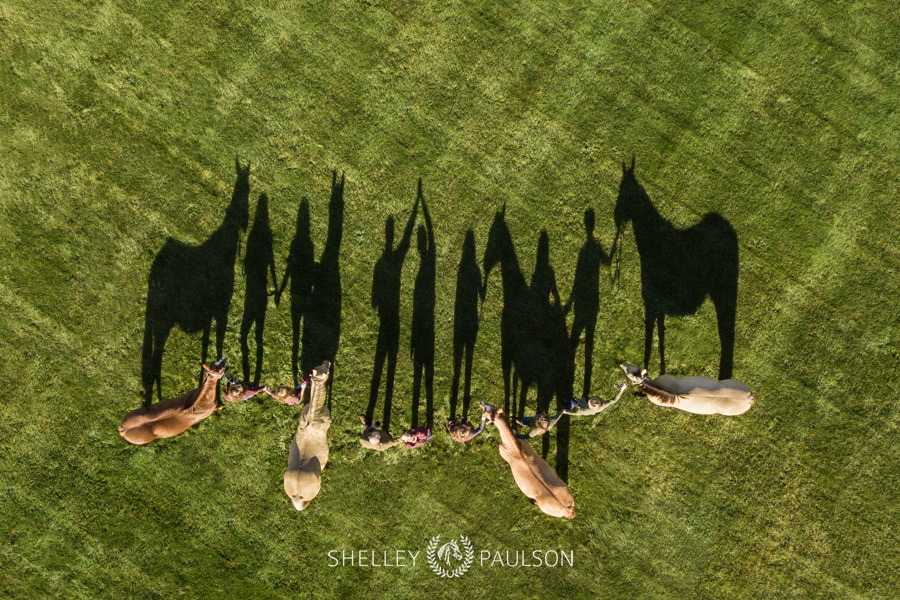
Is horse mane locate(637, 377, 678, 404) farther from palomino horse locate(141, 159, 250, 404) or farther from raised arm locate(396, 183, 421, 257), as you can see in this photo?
palomino horse locate(141, 159, 250, 404)

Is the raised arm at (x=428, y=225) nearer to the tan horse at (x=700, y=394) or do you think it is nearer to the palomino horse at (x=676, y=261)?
the palomino horse at (x=676, y=261)

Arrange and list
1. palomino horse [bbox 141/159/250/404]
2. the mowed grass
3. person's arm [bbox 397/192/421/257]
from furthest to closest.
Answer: person's arm [bbox 397/192/421/257], palomino horse [bbox 141/159/250/404], the mowed grass

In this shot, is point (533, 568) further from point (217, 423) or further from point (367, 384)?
point (217, 423)

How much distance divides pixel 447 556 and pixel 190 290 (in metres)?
A: 8.40

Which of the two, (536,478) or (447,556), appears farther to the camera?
(447,556)

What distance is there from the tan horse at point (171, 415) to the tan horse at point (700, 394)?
902 centimetres

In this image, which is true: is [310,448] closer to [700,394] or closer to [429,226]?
[429,226]

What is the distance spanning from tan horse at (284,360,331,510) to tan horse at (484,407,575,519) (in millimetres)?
3581

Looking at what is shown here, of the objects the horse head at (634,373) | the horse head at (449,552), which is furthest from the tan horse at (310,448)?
the horse head at (634,373)

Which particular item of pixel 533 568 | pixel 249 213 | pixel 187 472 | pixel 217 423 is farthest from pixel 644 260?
pixel 187 472

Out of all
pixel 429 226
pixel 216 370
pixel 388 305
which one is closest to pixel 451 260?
pixel 429 226

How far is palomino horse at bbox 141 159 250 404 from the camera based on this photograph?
11312 mm

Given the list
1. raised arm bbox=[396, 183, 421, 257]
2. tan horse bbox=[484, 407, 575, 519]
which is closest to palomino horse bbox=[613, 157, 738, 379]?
tan horse bbox=[484, 407, 575, 519]

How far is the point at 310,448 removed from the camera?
10.2 meters
